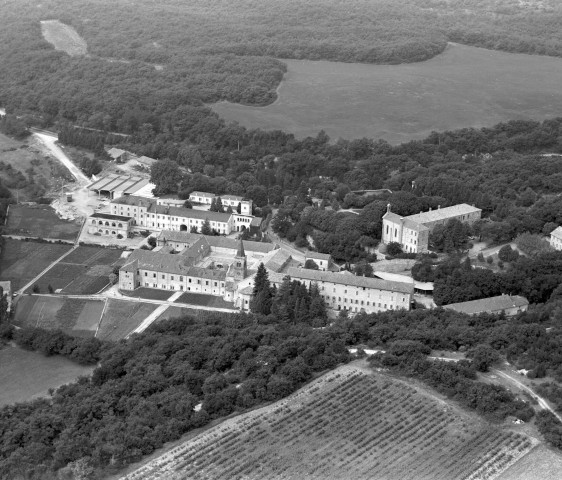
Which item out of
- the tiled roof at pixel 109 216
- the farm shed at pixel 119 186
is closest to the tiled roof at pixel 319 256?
the tiled roof at pixel 109 216

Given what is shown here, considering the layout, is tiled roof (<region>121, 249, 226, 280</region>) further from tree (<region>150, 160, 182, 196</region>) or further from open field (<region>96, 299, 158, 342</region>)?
tree (<region>150, 160, 182, 196</region>)

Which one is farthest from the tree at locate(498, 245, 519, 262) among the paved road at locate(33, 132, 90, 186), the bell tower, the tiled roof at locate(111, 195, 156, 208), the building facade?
the paved road at locate(33, 132, 90, 186)

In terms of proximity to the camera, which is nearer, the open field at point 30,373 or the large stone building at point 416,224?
the open field at point 30,373

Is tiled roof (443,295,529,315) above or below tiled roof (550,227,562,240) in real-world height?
above

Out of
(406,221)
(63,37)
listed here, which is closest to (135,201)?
(406,221)

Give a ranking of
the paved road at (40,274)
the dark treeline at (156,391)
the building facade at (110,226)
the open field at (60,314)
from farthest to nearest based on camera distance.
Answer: the building facade at (110,226)
the paved road at (40,274)
the open field at (60,314)
the dark treeline at (156,391)

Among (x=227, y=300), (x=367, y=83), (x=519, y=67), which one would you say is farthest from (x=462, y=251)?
(x=519, y=67)

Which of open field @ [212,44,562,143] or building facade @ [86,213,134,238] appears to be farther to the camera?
open field @ [212,44,562,143]

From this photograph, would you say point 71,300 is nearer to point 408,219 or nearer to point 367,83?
point 408,219

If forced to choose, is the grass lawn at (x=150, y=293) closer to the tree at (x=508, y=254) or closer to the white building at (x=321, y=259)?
the white building at (x=321, y=259)
